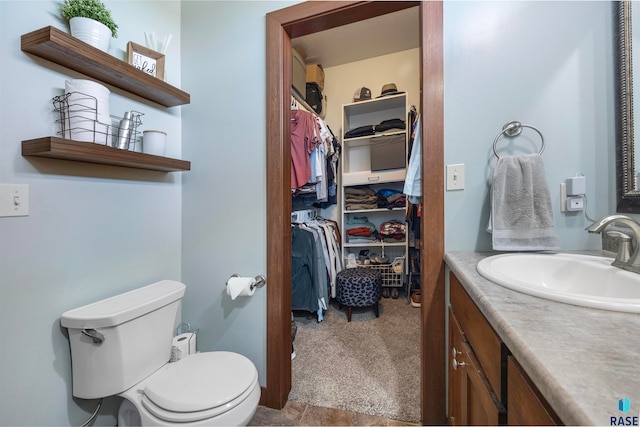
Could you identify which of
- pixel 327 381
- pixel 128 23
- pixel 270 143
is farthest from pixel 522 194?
pixel 128 23

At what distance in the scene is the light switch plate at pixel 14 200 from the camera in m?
0.83

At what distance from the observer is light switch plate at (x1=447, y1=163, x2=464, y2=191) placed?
1087 millimetres

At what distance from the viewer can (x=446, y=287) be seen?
110 centimetres

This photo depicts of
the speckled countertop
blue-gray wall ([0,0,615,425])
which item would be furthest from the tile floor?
the speckled countertop

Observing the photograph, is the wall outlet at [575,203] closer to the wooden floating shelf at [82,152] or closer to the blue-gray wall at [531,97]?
the blue-gray wall at [531,97]

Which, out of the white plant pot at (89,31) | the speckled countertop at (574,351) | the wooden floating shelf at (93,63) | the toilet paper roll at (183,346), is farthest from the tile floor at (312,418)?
the white plant pot at (89,31)

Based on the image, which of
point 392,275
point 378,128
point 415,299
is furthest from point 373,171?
point 415,299

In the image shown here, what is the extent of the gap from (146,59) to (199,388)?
1.49 meters

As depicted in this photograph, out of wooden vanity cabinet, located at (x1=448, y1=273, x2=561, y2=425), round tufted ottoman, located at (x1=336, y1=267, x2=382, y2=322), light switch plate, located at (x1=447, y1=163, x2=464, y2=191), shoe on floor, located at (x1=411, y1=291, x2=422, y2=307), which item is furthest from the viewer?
shoe on floor, located at (x1=411, y1=291, x2=422, y2=307)

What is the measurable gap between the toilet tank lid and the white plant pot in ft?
3.35

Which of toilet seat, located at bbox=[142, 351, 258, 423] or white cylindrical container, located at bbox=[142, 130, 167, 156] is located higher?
white cylindrical container, located at bbox=[142, 130, 167, 156]

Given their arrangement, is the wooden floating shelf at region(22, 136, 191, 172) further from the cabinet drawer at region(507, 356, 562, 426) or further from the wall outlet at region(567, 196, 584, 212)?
the wall outlet at region(567, 196, 584, 212)

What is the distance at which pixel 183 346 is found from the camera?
4.18 ft

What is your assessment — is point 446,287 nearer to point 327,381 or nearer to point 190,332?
point 327,381
